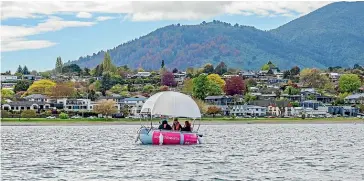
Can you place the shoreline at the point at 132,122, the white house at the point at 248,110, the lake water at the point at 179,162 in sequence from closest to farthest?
1. the lake water at the point at 179,162
2. the shoreline at the point at 132,122
3. the white house at the point at 248,110

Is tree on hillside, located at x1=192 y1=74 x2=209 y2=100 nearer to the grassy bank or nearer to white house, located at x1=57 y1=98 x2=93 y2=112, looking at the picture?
white house, located at x1=57 y1=98 x2=93 y2=112

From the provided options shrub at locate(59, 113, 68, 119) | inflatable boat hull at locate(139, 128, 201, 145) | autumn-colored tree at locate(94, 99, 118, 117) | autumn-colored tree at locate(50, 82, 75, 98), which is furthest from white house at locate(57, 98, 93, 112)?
inflatable boat hull at locate(139, 128, 201, 145)

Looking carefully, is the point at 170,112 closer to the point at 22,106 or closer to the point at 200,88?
the point at 22,106

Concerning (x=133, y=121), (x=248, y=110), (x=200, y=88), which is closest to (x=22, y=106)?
(x=133, y=121)

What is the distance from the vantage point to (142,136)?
58375 millimetres

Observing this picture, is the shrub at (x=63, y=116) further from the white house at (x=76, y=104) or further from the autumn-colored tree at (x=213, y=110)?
the autumn-colored tree at (x=213, y=110)

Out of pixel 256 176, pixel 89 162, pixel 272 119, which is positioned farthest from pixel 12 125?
pixel 256 176

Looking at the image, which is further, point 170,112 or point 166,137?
point 166,137

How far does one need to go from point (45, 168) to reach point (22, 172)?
7.86ft

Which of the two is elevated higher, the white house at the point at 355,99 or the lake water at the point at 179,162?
the white house at the point at 355,99

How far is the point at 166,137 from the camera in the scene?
56969 millimetres

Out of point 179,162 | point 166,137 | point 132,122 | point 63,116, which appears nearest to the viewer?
point 179,162

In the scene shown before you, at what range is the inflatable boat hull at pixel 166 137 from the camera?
56969 millimetres

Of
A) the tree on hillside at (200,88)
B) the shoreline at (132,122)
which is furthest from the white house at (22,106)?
the tree on hillside at (200,88)
